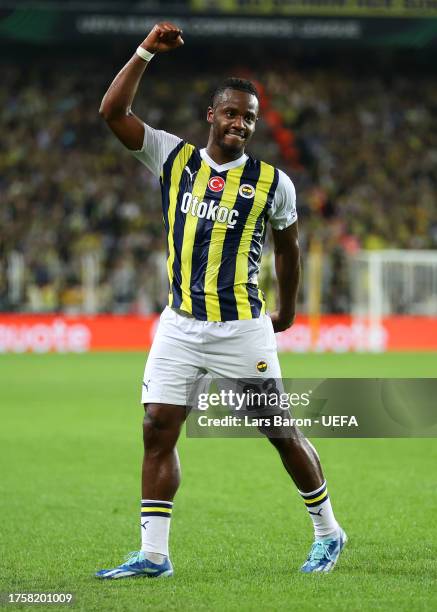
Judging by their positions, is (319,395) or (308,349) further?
(308,349)

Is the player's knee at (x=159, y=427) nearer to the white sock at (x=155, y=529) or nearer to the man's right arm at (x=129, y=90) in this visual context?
the white sock at (x=155, y=529)

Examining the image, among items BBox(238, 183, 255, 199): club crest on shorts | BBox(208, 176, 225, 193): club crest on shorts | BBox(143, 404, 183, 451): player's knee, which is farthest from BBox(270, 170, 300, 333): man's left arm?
BBox(143, 404, 183, 451): player's knee

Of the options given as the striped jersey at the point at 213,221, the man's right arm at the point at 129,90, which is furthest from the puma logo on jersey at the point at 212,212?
the man's right arm at the point at 129,90

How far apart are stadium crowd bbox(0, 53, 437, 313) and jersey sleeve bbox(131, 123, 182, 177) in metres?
18.0

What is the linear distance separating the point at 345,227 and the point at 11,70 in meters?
10.1

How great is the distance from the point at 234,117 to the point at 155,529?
1.93 meters

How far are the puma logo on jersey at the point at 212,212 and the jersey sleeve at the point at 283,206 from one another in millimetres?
220

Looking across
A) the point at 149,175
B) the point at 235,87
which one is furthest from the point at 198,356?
the point at 149,175

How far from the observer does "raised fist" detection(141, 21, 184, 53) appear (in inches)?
199

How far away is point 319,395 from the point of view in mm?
5746

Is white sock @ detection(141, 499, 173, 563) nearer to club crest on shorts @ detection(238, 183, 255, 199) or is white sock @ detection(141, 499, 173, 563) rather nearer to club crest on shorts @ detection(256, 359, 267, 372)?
club crest on shorts @ detection(256, 359, 267, 372)

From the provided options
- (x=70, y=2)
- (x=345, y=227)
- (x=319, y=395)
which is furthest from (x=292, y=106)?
(x=319, y=395)

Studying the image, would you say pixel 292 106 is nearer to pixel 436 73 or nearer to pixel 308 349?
pixel 436 73

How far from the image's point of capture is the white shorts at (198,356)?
5180mm
